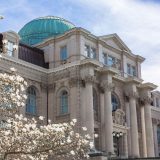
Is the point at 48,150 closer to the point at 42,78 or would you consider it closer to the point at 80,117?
the point at 80,117

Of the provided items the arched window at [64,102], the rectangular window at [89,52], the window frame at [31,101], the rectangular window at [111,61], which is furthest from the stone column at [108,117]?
the window frame at [31,101]

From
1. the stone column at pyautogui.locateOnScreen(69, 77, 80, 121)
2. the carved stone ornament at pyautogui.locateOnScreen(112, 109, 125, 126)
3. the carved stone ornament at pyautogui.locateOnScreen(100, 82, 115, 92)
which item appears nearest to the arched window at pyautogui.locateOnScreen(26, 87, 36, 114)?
the stone column at pyautogui.locateOnScreen(69, 77, 80, 121)

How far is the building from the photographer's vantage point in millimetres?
43375

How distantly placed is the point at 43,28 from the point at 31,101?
14435mm

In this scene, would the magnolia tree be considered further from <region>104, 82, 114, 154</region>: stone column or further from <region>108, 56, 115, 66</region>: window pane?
<region>108, 56, 115, 66</region>: window pane

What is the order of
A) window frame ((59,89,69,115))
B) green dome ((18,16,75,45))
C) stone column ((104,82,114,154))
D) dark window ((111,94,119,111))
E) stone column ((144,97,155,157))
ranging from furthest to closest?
green dome ((18,16,75,45)), stone column ((144,97,155,157)), dark window ((111,94,119,111)), window frame ((59,89,69,115)), stone column ((104,82,114,154))

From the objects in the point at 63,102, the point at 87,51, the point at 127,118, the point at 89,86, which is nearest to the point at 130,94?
the point at 127,118

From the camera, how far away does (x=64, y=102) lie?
149 feet

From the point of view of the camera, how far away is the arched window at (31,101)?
146 feet

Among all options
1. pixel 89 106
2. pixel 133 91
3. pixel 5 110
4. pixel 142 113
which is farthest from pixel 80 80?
pixel 5 110

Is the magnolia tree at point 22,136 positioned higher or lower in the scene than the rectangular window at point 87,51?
lower

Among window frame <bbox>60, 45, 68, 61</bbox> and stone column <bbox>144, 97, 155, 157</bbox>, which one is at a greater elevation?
window frame <bbox>60, 45, 68, 61</bbox>

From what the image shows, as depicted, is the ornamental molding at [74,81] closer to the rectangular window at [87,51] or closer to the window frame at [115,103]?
the rectangular window at [87,51]

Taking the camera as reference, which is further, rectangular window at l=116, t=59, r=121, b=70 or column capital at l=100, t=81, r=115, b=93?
rectangular window at l=116, t=59, r=121, b=70
